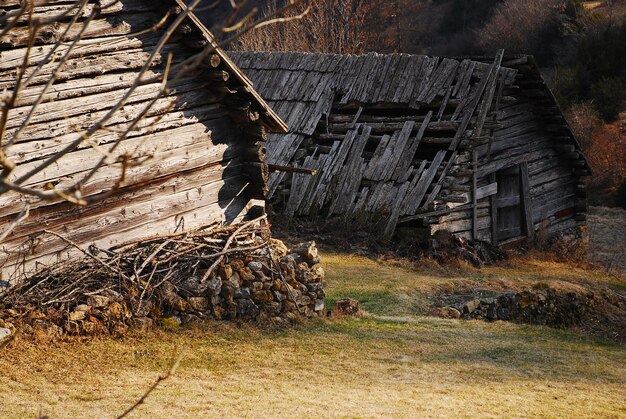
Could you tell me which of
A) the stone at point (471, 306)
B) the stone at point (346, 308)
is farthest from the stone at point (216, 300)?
the stone at point (471, 306)

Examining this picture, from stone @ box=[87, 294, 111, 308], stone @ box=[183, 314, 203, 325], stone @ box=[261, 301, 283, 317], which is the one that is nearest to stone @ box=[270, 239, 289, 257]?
stone @ box=[261, 301, 283, 317]

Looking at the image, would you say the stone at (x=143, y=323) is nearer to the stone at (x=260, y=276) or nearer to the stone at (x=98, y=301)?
the stone at (x=98, y=301)

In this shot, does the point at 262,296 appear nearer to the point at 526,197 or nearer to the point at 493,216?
the point at 493,216

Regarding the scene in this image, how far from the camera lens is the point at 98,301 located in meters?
9.81

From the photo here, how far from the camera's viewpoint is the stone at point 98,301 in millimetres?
9761

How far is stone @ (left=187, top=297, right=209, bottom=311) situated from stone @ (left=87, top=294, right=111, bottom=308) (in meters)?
1.10

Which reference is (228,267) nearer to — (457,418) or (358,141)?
(457,418)

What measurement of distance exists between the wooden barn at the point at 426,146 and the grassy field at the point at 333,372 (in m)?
6.12

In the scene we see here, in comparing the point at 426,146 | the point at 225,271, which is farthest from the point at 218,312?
the point at 426,146

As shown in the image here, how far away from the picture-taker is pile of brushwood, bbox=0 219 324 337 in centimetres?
957

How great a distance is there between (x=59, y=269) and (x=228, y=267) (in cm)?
208

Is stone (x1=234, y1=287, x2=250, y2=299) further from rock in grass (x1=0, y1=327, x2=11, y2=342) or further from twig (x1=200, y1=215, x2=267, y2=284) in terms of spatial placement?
rock in grass (x1=0, y1=327, x2=11, y2=342)

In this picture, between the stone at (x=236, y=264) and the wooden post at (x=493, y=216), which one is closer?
the stone at (x=236, y=264)

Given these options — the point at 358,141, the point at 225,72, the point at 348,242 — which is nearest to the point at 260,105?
the point at 225,72
